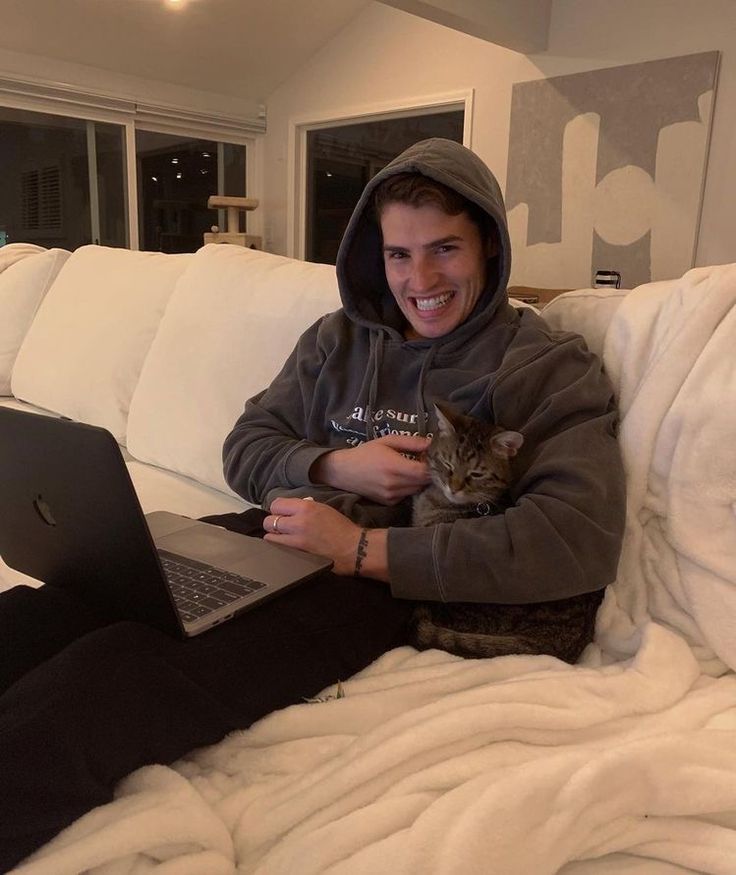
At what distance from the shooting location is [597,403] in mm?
1065

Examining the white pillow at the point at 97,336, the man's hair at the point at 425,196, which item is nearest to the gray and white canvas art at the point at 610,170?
the white pillow at the point at 97,336

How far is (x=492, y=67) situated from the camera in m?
4.07

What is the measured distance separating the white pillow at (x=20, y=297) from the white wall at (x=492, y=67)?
2.44 meters

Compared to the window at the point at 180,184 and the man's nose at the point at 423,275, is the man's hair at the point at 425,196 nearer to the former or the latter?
the man's nose at the point at 423,275

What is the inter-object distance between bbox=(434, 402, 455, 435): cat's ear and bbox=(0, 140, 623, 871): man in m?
0.08

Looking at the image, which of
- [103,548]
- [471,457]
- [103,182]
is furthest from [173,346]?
[103,182]

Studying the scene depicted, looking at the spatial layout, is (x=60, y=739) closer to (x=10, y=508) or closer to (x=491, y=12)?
(x=10, y=508)

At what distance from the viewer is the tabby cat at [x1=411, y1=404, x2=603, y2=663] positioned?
3.17 ft

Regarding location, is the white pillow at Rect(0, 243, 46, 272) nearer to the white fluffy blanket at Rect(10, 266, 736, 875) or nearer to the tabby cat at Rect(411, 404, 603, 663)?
the tabby cat at Rect(411, 404, 603, 663)

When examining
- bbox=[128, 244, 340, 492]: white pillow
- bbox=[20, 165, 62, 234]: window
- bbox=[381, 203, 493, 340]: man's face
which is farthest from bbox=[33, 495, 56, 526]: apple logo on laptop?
bbox=[20, 165, 62, 234]: window

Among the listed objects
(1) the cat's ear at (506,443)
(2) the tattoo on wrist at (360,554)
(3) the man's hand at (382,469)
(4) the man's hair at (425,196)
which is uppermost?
(4) the man's hair at (425,196)

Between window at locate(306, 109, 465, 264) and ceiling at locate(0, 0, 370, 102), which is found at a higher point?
ceiling at locate(0, 0, 370, 102)

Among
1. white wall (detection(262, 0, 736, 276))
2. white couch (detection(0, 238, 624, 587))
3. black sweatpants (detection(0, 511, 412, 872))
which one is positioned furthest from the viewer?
white wall (detection(262, 0, 736, 276))

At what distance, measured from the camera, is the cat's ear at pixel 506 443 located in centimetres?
104
